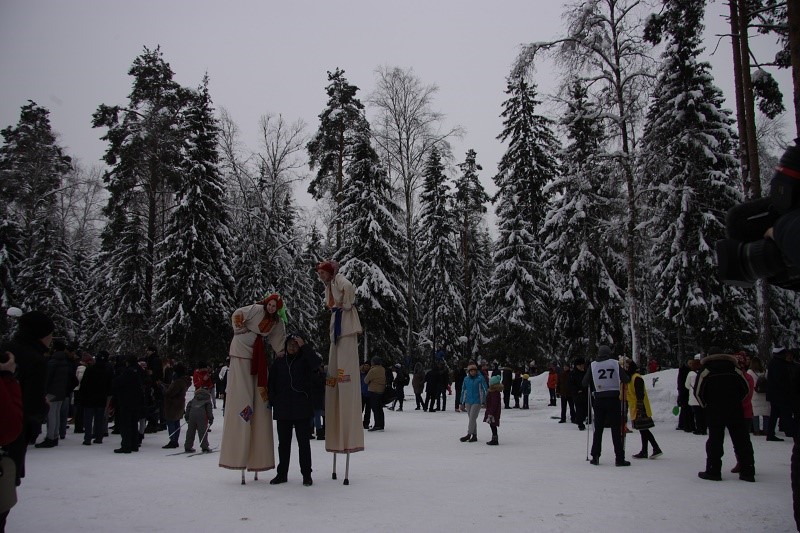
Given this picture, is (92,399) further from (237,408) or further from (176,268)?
(176,268)

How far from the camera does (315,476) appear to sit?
8766mm

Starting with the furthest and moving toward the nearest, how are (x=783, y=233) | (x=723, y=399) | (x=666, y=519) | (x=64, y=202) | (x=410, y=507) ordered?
1. (x=64, y=202)
2. (x=723, y=399)
3. (x=410, y=507)
4. (x=666, y=519)
5. (x=783, y=233)

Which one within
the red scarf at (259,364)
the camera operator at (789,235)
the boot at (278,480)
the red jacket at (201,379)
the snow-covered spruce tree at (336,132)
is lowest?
the boot at (278,480)

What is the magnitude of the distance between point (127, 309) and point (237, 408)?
1233 inches

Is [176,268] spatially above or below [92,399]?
above

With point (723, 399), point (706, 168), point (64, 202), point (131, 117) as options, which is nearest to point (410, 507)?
point (723, 399)

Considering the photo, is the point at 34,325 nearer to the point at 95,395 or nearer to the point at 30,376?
the point at 30,376

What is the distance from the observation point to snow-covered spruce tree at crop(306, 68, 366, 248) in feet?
109

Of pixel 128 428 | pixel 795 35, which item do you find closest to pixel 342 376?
pixel 128 428

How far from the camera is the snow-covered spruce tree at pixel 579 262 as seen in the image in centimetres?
3080

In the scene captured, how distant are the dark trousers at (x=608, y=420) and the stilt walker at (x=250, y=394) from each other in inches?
219

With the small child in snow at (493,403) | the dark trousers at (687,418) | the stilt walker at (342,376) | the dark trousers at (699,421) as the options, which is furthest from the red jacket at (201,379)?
the dark trousers at (687,418)

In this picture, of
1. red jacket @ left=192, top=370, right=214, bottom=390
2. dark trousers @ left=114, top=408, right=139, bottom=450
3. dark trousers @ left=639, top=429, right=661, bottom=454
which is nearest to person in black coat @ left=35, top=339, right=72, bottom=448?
dark trousers @ left=114, top=408, right=139, bottom=450

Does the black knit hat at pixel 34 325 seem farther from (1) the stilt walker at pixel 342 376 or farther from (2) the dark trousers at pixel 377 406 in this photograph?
(2) the dark trousers at pixel 377 406
